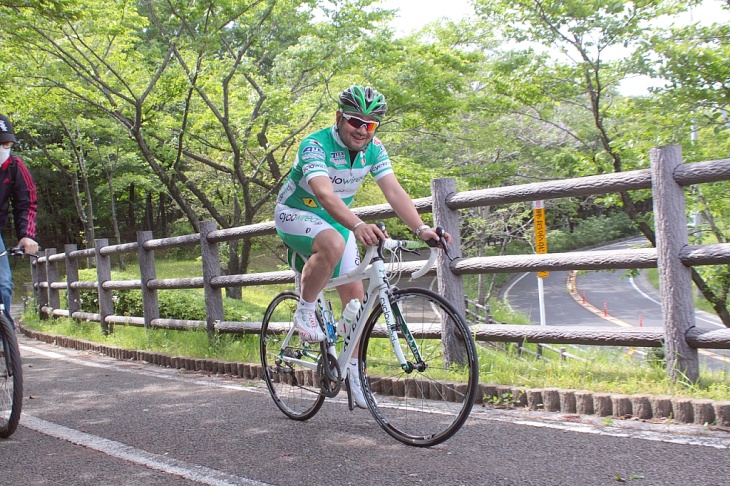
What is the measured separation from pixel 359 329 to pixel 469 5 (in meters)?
13.4

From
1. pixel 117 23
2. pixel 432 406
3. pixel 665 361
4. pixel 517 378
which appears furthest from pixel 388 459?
pixel 117 23

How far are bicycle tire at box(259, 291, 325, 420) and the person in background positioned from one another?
1734mm

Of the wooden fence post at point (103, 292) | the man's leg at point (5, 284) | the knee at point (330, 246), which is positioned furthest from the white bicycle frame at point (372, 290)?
the wooden fence post at point (103, 292)

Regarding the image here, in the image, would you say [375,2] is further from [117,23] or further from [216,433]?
[216,433]

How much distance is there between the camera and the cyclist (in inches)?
158

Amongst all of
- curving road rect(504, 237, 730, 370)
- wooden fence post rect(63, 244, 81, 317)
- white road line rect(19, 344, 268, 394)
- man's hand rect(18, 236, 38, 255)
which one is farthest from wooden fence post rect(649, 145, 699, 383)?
curving road rect(504, 237, 730, 370)

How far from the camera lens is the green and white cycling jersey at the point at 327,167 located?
409cm

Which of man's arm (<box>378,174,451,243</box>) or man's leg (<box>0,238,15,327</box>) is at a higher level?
man's arm (<box>378,174,451,243</box>)

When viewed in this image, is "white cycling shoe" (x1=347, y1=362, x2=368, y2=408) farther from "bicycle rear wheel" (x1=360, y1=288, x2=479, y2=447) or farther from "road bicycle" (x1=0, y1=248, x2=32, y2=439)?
"road bicycle" (x1=0, y1=248, x2=32, y2=439)

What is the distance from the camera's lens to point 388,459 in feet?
12.2

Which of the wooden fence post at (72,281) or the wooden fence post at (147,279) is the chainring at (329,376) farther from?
the wooden fence post at (72,281)

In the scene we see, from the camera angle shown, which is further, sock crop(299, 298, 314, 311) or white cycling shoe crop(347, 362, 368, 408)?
sock crop(299, 298, 314, 311)

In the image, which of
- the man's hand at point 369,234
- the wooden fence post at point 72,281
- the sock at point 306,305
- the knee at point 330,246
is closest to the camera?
the man's hand at point 369,234

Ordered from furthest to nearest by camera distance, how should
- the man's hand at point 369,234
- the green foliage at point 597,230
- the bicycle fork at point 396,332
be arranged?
the green foliage at point 597,230
the bicycle fork at point 396,332
the man's hand at point 369,234
